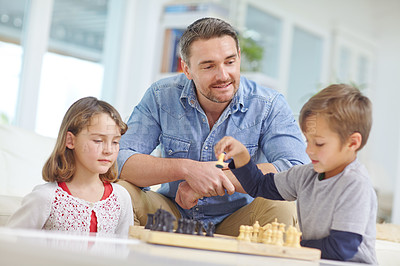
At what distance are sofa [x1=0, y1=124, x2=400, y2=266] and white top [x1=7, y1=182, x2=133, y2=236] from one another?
0.82 meters

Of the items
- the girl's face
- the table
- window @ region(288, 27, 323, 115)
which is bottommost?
the table

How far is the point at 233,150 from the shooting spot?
1.36 m

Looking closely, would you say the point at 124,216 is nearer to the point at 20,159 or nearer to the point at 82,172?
the point at 82,172

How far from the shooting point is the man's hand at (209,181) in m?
1.69

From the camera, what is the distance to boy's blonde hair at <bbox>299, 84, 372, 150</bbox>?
3.94ft

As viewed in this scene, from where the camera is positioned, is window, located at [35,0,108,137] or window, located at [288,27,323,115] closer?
window, located at [35,0,108,137]

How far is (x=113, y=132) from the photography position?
1.55m

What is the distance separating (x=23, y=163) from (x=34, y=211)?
3.56 ft

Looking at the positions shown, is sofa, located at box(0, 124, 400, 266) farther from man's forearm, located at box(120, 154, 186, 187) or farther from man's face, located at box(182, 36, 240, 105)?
man's face, located at box(182, 36, 240, 105)

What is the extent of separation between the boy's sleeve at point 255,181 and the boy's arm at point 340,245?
0.28 metres

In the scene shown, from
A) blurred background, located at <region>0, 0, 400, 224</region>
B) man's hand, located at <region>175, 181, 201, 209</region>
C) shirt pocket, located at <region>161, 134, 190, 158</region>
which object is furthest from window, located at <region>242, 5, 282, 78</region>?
man's hand, located at <region>175, 181, 201, 209</region>

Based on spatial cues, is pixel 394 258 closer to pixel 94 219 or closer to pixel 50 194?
pixel 94 219

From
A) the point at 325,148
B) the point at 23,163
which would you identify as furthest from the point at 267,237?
the point at 23,163

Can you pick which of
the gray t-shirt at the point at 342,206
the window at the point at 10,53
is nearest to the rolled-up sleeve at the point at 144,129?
the gray t-shirt at the point at 342,206
